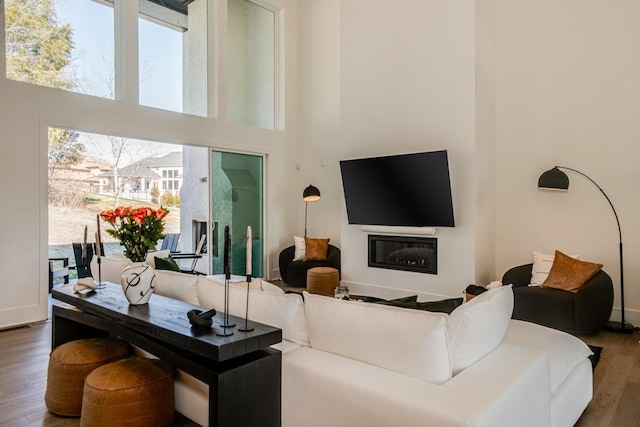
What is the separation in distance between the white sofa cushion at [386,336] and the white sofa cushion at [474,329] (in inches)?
4.5

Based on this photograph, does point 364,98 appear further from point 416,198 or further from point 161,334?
point 161,334

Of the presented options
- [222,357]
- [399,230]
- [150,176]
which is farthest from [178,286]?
[150,176]

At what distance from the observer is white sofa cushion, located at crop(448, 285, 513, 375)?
172 centimetres

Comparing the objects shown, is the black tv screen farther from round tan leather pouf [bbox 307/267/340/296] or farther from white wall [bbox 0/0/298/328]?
white wall [bbox 0/0/298/328]

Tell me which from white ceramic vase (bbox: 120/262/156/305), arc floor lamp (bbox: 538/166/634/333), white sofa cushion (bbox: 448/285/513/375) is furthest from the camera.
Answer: arc floor lamp (bbox: 538/166/634/333)

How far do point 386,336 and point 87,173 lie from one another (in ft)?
23.4

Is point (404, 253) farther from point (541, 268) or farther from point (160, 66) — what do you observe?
point (160, 66)

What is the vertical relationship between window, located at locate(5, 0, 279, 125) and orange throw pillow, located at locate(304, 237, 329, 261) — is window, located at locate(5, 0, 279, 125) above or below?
above

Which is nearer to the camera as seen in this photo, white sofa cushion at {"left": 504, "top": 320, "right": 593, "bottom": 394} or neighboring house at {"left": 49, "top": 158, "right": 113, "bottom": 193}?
white sofa cushion at {"left": 504, "top": 320, "right": 593, "bottom": 394}

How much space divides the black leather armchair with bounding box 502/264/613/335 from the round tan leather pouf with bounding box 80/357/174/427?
3.24m

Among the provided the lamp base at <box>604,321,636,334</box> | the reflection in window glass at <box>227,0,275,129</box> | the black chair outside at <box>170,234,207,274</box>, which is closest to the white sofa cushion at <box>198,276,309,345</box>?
the black chair outside at <box>170,234,207,274</box>

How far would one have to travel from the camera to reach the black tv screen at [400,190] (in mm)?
5027

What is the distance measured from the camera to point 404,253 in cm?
570

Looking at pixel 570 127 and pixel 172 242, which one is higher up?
pixel 570 127
